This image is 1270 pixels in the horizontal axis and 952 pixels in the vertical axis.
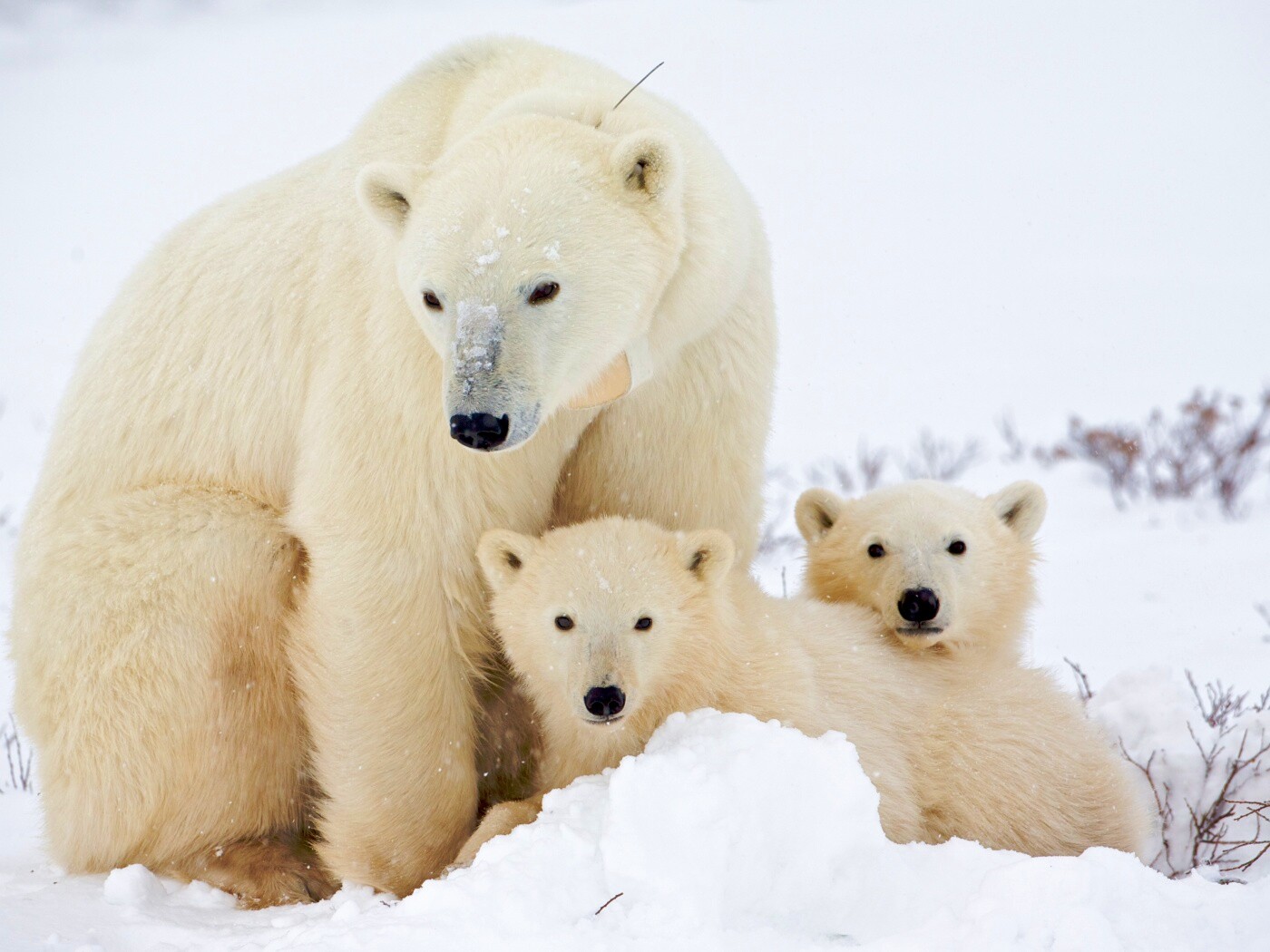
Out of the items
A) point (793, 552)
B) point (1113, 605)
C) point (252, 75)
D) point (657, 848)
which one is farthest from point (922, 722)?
point (252, 75)

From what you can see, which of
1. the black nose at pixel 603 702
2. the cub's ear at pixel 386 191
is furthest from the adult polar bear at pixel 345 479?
the black nose at pixel 603 702

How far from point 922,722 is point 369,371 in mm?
1874

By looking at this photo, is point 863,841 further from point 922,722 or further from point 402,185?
point 402,185

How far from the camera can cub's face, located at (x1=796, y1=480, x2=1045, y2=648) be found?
378 centimetres

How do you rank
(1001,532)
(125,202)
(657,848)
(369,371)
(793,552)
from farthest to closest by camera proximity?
(125,202) → (793,552) → (1001,532) → (369,371) → (657,848)

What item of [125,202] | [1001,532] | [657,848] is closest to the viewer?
[657,848]

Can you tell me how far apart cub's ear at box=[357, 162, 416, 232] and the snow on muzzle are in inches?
19.1

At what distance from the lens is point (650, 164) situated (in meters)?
2.91

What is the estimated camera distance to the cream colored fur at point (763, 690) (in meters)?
3.13

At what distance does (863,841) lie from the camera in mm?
2625

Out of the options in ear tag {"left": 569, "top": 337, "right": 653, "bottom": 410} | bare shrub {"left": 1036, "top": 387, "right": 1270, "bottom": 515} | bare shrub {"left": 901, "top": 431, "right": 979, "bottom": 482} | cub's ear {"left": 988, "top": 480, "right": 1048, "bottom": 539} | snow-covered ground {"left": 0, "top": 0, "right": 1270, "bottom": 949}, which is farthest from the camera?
bare shrub {"left": 901, "top": 431, "right": 979, "bottom": 482}

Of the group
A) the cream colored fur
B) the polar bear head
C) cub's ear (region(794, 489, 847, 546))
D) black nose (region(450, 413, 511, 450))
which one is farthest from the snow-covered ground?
cub's ear (region(794, 489, 847, 546))

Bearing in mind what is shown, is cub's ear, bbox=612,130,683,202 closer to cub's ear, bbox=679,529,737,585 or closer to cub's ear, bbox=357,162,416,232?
cub's ear, bbox=357,162,416,232

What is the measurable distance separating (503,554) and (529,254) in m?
0.92
